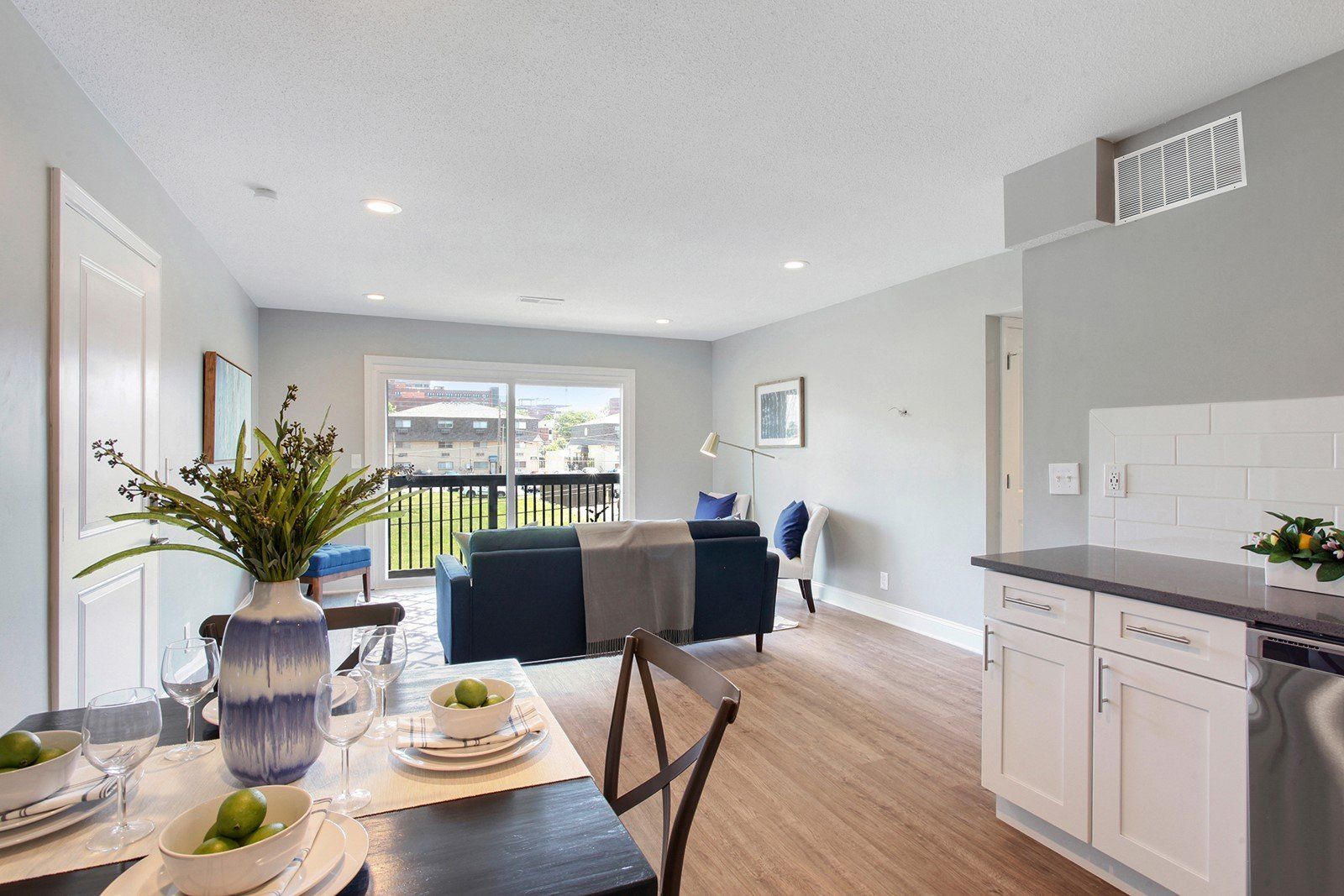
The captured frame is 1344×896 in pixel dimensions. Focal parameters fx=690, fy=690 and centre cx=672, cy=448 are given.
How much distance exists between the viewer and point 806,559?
17.0 feet

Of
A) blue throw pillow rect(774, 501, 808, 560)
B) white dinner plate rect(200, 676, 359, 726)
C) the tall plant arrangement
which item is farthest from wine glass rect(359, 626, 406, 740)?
blue throw pillow rect(774, 501, 808, 560)

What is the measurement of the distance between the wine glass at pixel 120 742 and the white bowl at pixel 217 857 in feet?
0.56

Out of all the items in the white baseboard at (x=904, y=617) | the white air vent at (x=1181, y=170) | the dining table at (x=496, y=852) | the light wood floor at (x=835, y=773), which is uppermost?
the white air vent at (x=1181, y=170)

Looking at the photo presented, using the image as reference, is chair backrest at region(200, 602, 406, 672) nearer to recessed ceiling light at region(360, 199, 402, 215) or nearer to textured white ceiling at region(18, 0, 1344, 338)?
textured white ceiling at region(18, 0, 1344, 338)

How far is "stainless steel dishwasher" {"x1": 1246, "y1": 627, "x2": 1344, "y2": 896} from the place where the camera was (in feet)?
4.87

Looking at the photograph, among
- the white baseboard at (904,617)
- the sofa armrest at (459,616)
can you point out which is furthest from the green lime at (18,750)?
the white baseboard at (904,617)

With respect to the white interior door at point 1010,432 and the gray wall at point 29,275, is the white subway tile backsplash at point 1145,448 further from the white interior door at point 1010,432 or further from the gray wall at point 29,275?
the gray wall at point 29,275

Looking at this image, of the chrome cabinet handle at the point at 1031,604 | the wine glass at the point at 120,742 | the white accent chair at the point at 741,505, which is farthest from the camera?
the white accent chair at the point at 741,505

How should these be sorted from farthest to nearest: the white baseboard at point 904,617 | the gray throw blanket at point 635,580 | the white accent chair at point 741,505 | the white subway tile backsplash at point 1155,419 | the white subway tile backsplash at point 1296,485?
the white accent chair at point 741,505 → the white baseboard at point 904,617 → the gray throw blanket at point 635,580 → the white subway tile backsplash at point 1155,419 → the white subway tile backsplash at point 1296,485

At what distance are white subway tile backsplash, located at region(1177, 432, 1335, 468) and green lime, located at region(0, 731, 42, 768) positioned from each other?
9.90 feet

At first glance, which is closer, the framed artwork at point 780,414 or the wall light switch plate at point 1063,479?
the wall light switch plate at point 1063,479

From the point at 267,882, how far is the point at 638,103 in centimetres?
230

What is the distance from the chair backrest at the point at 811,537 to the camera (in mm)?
5184

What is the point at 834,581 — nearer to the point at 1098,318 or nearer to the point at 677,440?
the point at 677,440
